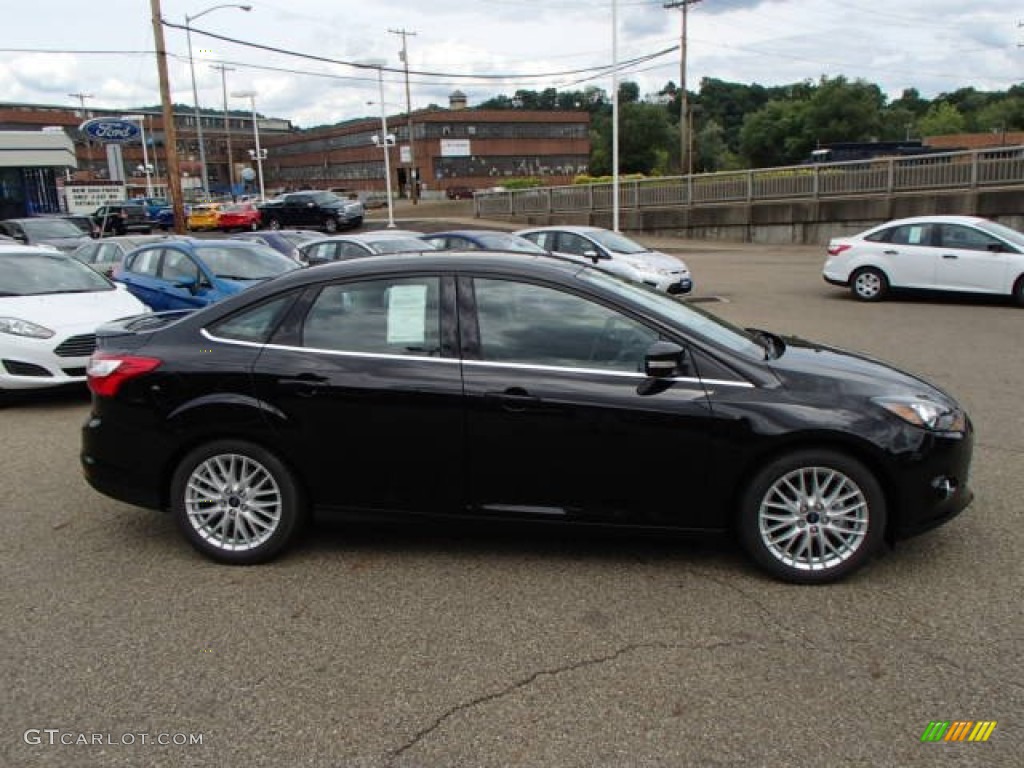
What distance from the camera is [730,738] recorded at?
2.92 metres

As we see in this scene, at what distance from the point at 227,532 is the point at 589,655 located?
2063mm

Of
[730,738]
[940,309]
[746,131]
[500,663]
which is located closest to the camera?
[730,738]

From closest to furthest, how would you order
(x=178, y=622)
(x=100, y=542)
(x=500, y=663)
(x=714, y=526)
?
(x=500, y=663) < (x=178, y=622) < (x=714, y=526) < (x=100, y=542)

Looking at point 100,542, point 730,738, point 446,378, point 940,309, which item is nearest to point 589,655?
point 730,738

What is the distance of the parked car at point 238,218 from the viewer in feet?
129

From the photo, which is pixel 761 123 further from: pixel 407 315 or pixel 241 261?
pixel 407 315

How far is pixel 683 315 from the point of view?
4500mm

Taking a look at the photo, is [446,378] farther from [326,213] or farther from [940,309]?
[326,213]

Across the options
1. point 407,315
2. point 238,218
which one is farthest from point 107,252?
point 238,218

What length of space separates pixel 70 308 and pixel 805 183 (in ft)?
77.6

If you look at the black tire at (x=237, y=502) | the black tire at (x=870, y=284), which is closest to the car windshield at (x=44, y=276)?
the black tire at (x=237, y=502)

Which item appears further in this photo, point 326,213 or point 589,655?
point 326,213

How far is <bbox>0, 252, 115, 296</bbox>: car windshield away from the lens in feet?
29.5

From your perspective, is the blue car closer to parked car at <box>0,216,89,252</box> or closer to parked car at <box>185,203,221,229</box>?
parked car at <box>0,216,89,252</box>
